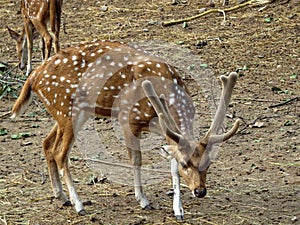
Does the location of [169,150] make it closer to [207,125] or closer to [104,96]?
[104,96]

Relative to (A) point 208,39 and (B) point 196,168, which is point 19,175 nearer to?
(B) point 196,168

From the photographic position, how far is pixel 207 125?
8.32 meters

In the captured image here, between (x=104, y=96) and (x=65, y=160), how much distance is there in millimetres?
627

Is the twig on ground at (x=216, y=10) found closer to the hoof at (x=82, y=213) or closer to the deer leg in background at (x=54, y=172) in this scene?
the deer leg in background at (x=54, y=172)

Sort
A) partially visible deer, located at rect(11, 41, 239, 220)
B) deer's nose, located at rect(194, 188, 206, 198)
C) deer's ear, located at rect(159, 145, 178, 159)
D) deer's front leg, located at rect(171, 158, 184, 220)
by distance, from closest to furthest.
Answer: deer's nose, located at rect(194, 188, 206, 198) < deer's ear, located at rect(159, 145, 178, 159) < deer's front leg, located at rect(171, 158, 184, 220) < partially visible deer, located at rect(11, 41, 239, 220)

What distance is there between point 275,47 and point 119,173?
14.8 ft

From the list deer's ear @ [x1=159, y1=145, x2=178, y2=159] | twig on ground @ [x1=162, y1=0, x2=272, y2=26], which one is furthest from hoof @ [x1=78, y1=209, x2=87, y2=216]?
twig on ground @ [x1=162, y1=0, x2=272, y2=26]

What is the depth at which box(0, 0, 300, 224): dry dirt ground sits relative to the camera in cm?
624

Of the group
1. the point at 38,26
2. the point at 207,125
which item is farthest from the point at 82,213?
the point at 38,26

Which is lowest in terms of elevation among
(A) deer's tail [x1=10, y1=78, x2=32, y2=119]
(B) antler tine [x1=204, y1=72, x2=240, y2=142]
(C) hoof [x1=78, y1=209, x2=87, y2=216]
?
(C) hoof [x1=78, y1=209, x2=87, y2=216]

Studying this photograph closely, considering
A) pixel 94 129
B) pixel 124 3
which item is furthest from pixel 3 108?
pixel 124 3

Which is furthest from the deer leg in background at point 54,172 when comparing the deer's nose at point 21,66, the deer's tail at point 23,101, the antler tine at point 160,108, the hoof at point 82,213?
the deer's nose at point 21,66

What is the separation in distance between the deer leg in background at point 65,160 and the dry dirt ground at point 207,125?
9 cm

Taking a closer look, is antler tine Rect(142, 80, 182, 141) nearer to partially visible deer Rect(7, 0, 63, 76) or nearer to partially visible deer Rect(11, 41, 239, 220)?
partially visible deer Rect(11, 41, 239, 220)
